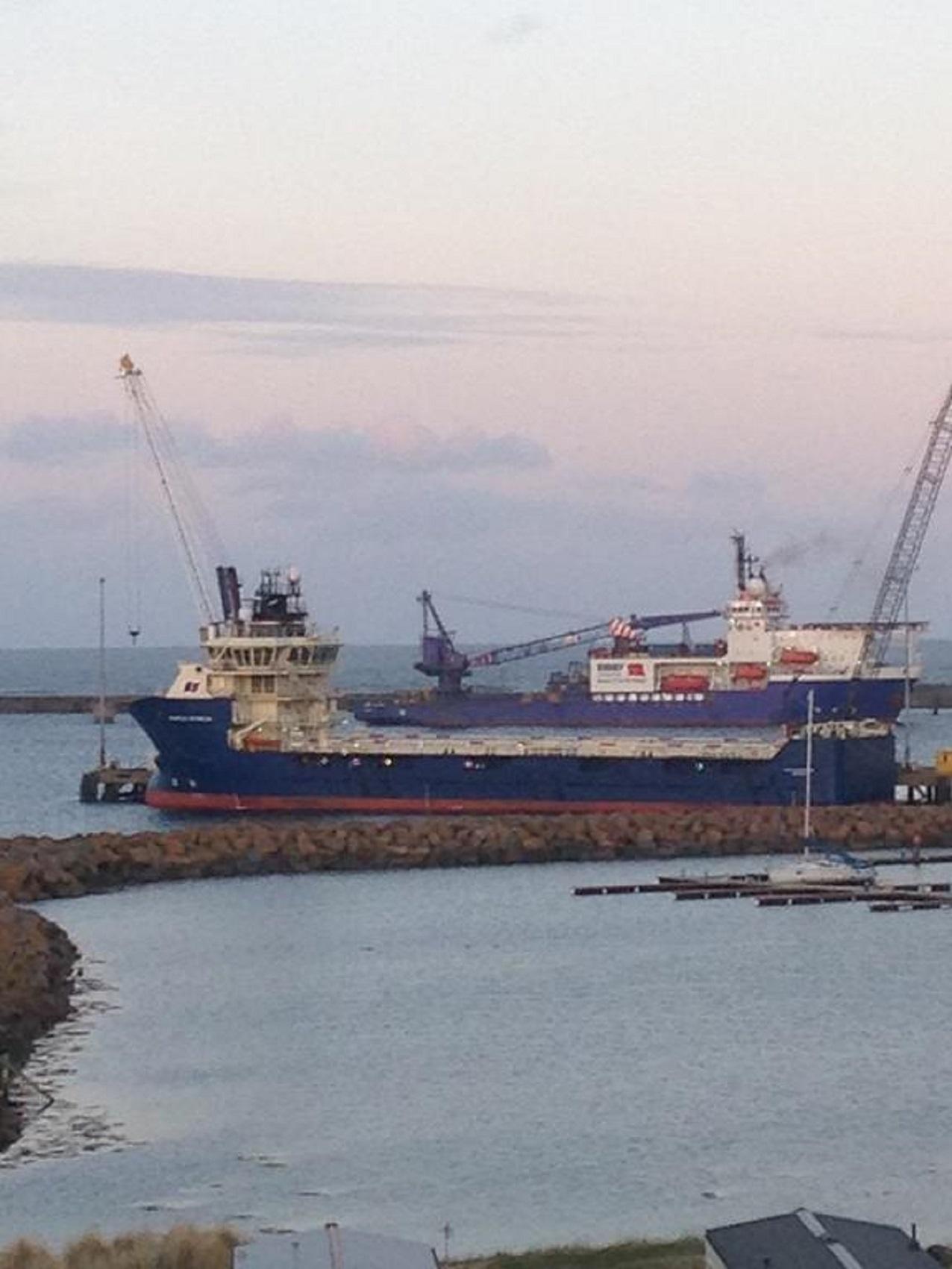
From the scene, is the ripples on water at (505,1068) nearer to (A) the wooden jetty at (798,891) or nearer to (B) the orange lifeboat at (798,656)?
(A) the wooden jetty at (798,891)

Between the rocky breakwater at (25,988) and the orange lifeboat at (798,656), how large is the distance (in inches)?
2440

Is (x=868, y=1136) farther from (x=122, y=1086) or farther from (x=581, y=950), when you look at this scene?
(x=581, y=950)

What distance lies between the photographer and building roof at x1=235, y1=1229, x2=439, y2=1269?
17391mm

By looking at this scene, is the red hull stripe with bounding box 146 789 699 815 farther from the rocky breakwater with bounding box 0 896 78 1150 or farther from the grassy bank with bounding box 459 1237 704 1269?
the grassy bank with bounding box 459 1237 704 1269

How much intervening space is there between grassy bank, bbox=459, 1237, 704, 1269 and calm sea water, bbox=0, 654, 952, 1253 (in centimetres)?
93

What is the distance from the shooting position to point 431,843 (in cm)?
5525

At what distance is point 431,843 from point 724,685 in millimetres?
46496

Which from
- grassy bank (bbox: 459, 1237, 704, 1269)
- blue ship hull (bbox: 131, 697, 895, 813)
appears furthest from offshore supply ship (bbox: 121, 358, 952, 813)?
grassy bank (bbox: 459, 1237, 704, 1269)

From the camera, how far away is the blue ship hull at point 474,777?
204ft

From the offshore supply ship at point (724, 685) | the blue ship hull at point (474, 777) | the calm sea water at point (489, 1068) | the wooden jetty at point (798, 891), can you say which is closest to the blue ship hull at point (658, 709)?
the offshore supply ship at point (724, 685)

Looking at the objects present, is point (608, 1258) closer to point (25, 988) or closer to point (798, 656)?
point (25, 988)

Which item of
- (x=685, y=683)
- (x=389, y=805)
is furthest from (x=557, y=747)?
(x=685, y=683)

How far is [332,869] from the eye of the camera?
53719 millimetres

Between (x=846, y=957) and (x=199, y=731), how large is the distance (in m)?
26.4
